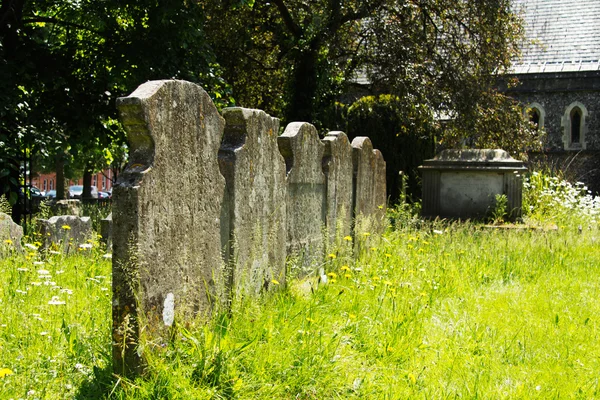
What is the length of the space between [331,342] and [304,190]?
2506mm

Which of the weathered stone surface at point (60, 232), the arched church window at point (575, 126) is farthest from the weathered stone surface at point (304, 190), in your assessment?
the arched church window at point (575, 126)

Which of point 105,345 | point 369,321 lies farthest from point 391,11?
point 105,345

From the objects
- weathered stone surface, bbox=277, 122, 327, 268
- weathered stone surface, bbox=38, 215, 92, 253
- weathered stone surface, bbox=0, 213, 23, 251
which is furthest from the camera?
weathered stone surface, bbox=38, 215, 92, 253

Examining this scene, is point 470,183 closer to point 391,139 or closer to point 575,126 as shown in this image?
point 391,139

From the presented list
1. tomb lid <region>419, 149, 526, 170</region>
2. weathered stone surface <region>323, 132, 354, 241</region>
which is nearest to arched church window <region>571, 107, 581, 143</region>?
tomb lid <region>419, 149, 526, 170</region>

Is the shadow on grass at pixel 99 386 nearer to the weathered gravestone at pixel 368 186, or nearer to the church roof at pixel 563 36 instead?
the weathered gravestone at pixel 368 186

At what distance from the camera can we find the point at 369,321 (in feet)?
15.0

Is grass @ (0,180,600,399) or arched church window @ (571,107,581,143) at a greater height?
arched church window @ (571,107,581,143)

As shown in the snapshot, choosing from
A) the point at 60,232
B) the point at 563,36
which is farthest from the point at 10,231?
the point at 563,36

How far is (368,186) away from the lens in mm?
8180

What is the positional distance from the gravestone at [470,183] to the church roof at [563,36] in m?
16.9

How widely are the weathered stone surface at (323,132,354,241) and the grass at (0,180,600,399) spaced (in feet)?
1.54

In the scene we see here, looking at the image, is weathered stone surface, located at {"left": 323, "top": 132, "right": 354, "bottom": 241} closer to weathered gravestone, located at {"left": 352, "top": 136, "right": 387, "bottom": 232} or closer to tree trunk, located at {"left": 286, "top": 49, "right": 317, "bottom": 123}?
weathered gravestone, located at {"left": 352, "top": 136, "right": 387, "bottom": 232}

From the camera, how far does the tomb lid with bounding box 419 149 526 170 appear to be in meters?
11.8
